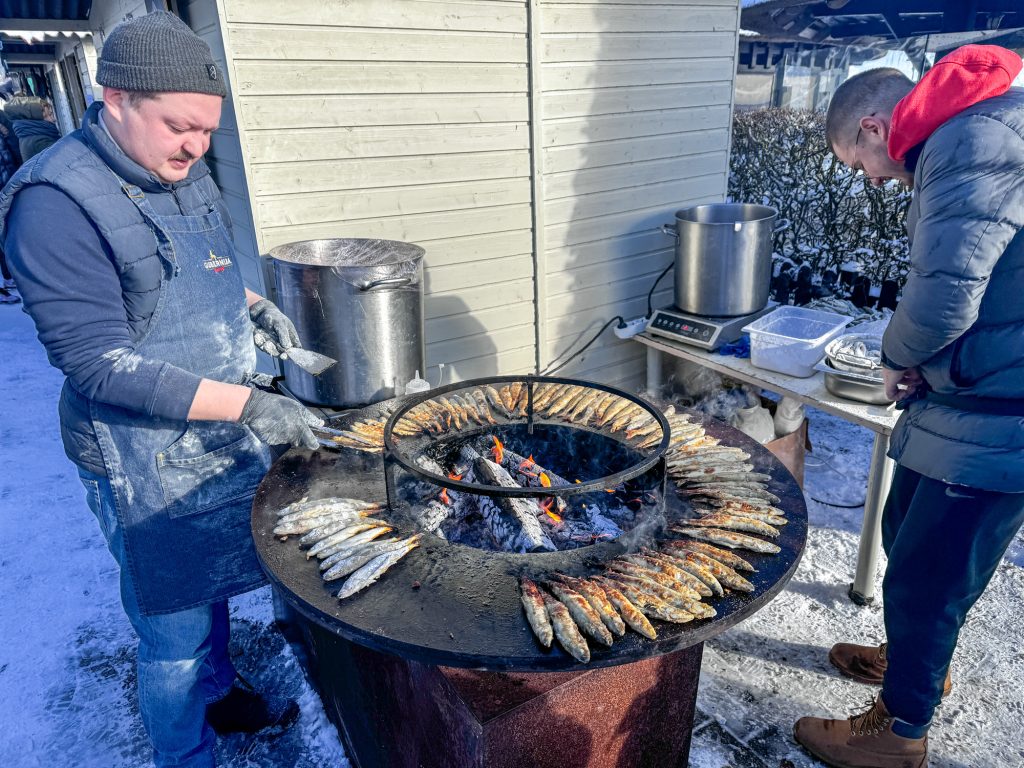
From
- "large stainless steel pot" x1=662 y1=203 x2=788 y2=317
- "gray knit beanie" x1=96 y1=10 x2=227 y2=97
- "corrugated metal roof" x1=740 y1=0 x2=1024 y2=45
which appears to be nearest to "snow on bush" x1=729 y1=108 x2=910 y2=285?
"large stainless steel pot" x1=662 y1=203 x2=788 y2=317

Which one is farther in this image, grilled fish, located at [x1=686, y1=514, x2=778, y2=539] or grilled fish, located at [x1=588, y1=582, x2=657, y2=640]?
grilled fish, located at [x1=686, y1=514, x2=778, y2=539]

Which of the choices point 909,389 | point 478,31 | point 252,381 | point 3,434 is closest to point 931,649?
point 909,389

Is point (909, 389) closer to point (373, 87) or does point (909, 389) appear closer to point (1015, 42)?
point (373, 87)

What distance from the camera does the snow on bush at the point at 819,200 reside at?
670 cm

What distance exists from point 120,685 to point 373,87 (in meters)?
3.51

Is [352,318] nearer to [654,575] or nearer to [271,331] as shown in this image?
[271,331]

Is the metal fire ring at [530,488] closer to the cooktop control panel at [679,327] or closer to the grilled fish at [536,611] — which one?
the grilled fish at [536,611]

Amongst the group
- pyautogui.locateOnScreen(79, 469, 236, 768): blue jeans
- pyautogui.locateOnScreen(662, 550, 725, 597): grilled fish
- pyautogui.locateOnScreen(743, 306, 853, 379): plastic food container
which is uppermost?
pyautogui.locateOnScreen(662, 550, 725, 597): grilled fish

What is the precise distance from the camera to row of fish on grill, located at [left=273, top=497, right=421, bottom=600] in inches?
75.4

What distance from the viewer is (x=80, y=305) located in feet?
6.30

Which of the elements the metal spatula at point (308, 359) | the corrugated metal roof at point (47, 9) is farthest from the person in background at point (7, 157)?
the metal spatula at point (308, 359)

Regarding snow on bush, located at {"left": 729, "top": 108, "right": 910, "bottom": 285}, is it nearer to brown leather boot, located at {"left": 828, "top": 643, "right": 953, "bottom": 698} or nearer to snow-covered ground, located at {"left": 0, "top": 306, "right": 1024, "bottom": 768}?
snow-covered ground, located at {"left": 0, "top": 306, "right": 1024, "bottom": 768}

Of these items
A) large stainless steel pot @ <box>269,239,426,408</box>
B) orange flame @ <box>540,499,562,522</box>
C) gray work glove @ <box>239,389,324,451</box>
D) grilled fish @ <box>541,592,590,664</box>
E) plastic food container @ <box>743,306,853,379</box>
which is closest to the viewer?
grilled fish @ <box>541,592,590,664</box>

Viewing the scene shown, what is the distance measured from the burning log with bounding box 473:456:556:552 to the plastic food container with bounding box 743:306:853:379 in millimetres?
2146
